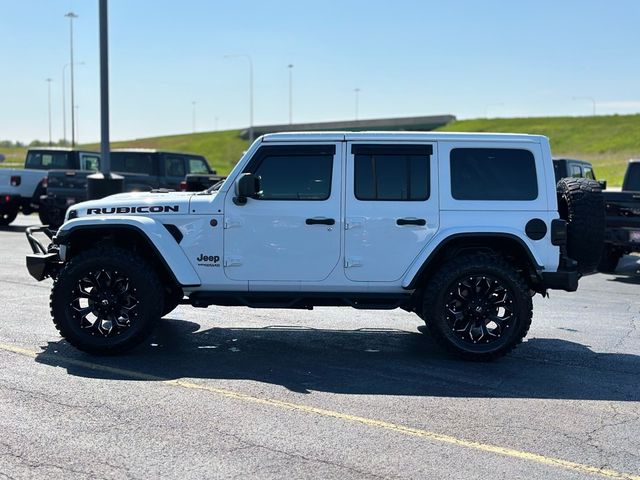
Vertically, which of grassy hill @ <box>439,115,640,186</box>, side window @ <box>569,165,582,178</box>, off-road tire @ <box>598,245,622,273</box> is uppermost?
grassy hill @ <box>439,115,640,186</box>

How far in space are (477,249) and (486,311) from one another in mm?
594

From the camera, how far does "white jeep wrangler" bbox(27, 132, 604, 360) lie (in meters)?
6.71

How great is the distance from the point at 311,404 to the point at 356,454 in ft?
3.27

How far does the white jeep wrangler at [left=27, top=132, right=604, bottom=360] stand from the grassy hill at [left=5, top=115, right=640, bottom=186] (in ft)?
186

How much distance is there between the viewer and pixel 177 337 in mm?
7547

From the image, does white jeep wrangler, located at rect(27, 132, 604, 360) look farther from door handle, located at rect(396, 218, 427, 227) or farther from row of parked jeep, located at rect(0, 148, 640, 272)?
row of parked jeep, located at rect(0, 148, 640, 272)

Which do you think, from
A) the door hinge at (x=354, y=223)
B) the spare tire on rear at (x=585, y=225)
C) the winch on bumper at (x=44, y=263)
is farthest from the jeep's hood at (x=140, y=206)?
the spare tire on rear at (x=585, y=225)

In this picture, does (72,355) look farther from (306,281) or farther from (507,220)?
(507,220)

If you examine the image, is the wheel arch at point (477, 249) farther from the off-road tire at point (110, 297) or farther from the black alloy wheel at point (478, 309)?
the off-road tire at point (110, 297)

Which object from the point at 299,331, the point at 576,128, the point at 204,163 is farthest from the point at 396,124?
the point at 299,331

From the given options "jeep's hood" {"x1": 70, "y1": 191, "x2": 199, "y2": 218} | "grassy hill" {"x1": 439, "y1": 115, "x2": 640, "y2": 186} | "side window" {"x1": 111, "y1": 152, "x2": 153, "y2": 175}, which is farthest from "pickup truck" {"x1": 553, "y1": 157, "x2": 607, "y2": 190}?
"grassy hill" {"x1": 439, "y1": 115, "x2": 640, "y2": 186}

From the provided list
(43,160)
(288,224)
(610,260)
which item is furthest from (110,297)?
(43,160)

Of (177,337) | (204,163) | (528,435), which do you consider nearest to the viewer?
(528,435)

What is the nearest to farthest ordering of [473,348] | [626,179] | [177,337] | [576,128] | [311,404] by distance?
[311,404] → [473,348] → [177,337] → [626,179] → [576,128]
